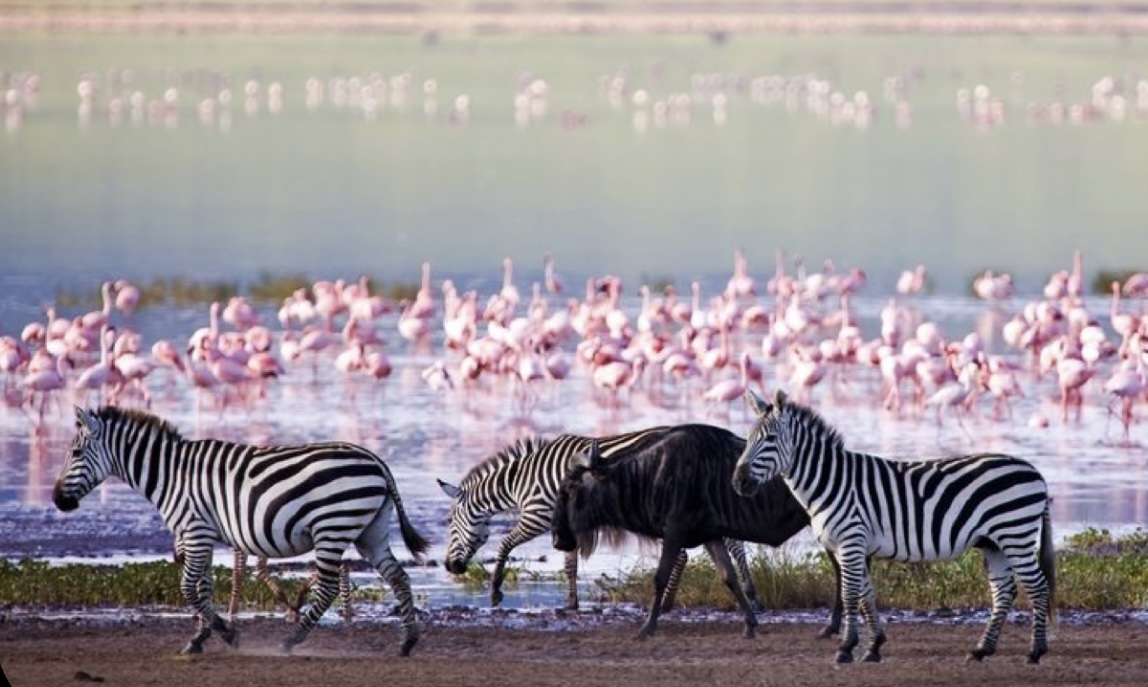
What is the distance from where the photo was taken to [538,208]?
44531mm

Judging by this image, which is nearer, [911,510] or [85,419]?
[911,510]

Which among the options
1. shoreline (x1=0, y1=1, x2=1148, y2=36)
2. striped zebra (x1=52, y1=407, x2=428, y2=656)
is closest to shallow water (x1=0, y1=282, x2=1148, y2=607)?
striped zebra (x1=52, y1=407, x2=428, y2=656)

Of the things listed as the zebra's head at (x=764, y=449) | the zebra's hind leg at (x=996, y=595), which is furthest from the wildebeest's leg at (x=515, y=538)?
the zebra's hind leg at (x=996, y=595)

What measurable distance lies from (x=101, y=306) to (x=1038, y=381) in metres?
10.6

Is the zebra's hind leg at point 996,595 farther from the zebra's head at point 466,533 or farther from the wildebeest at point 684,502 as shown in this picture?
the zebra's head at point 466,533

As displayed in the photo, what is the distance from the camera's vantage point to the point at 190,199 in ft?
153

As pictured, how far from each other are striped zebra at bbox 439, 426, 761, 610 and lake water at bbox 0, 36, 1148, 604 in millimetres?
744

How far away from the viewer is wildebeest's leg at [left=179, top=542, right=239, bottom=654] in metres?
10.7

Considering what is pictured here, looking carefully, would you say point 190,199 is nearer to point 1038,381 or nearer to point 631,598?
point 1038,381

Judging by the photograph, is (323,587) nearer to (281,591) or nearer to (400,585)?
(400,585)

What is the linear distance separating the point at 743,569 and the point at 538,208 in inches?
1286

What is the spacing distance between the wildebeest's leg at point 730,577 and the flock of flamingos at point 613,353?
8.43m

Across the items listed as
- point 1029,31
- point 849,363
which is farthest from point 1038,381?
point 1029,31

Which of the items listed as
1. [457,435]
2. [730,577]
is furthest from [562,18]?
[730,577]
